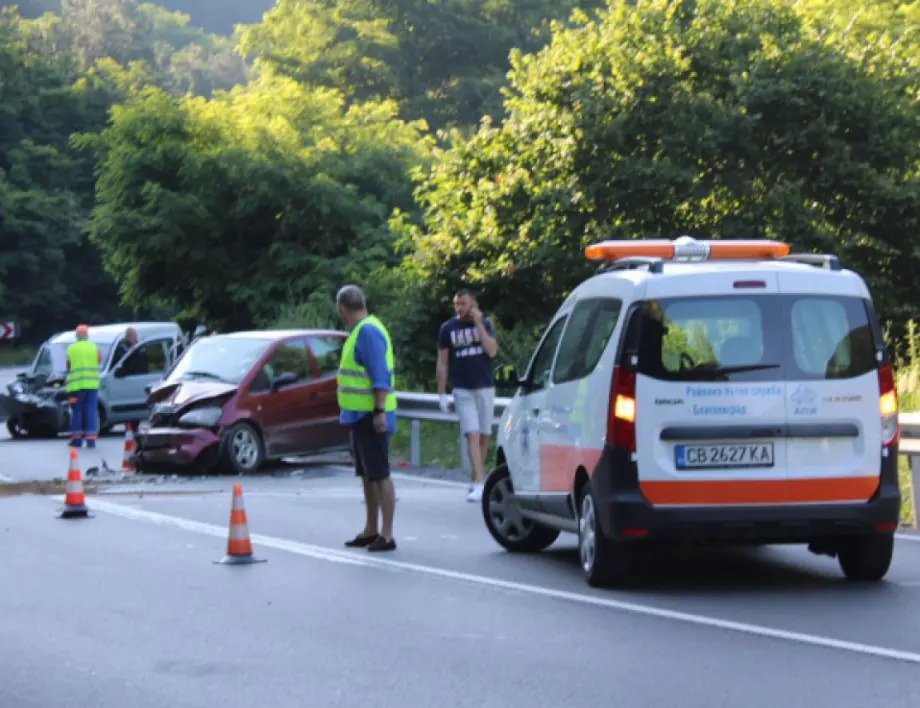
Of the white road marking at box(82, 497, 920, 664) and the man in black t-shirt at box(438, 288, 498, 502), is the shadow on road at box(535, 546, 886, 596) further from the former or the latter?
the man in black t-shirt at box(438, 288, 498, 502)

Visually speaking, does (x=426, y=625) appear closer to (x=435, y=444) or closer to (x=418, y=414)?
(x=418, y=414)

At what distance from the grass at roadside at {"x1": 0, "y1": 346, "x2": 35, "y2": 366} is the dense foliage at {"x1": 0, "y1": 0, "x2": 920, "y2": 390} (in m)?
17.0

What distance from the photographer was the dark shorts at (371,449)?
12328 mm

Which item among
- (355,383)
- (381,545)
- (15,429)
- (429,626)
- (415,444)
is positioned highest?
(355,383)

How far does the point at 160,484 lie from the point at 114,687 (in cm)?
1224

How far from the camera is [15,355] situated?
76.1 meters

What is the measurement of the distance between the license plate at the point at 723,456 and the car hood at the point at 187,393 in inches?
437

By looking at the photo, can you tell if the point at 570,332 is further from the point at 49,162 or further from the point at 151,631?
the point at 49,162

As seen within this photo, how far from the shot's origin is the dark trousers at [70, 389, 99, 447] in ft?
85.8

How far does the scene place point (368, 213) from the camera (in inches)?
1481

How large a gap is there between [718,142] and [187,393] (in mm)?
9434

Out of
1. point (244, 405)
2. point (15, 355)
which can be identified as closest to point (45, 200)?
point (15, 355)

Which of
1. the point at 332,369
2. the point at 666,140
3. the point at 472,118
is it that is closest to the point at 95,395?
the point at 332,369

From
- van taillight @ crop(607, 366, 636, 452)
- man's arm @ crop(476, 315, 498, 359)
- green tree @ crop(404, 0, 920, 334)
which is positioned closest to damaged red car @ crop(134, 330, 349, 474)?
man's arm @ crop(476, 315, 498, 359)
